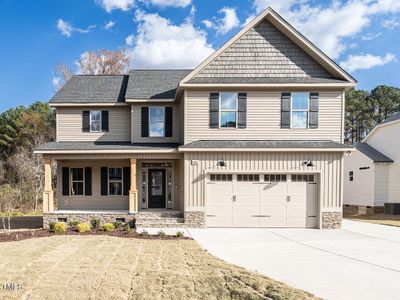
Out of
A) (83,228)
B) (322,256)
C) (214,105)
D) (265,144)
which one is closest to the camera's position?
(322,256)

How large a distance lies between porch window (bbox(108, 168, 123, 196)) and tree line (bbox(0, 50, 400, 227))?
30.4 ft

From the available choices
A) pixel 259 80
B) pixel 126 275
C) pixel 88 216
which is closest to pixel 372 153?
pixel 259 80

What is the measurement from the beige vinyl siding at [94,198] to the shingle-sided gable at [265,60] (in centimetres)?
689

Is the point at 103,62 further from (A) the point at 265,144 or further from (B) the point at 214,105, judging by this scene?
A: (A) the point at 265,144

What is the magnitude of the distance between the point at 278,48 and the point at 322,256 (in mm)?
9163

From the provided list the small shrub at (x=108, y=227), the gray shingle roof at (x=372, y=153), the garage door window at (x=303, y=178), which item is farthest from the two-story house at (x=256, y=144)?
the gray shingle roof at (x=372, y=153)

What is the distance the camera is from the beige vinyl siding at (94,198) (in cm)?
1495

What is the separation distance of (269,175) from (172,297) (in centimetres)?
841

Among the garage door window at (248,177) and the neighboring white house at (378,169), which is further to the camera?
the neighboring white house at (378,169)

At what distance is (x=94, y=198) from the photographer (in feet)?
49.4

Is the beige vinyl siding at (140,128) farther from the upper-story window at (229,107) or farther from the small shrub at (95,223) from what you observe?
the small shrub at (95,223)

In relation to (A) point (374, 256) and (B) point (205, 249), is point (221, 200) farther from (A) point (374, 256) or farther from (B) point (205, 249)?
(A) point (374, 256)

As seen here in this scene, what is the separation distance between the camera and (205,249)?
28.8ft

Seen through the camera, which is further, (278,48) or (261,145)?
(278,48)
